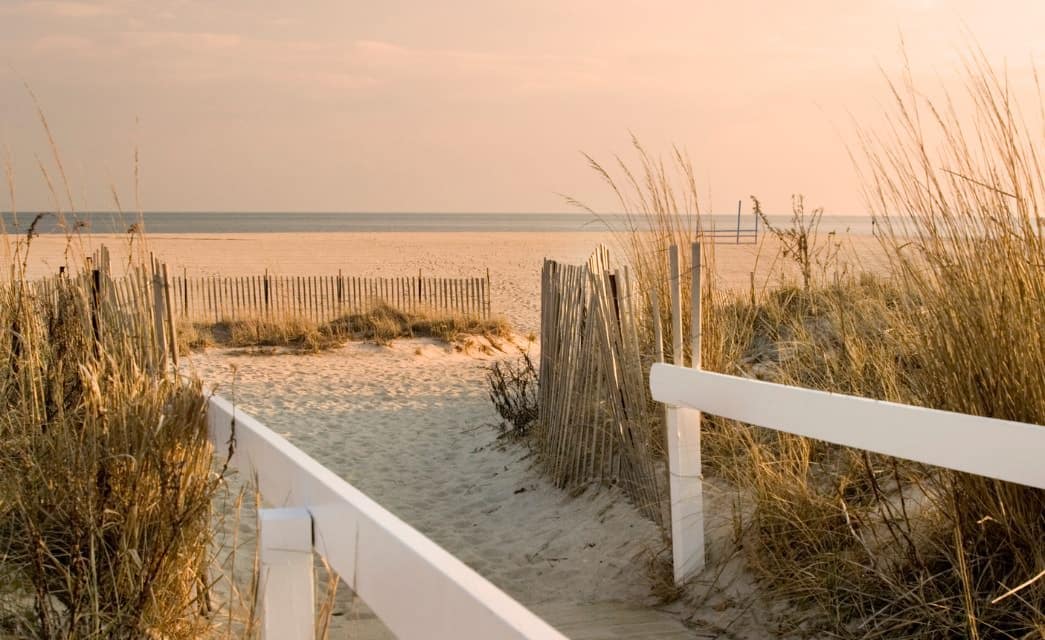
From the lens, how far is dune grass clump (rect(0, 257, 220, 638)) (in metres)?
2.29

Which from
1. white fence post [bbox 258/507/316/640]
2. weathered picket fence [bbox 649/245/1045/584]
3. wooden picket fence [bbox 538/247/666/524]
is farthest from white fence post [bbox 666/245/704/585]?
white fence post [bbox 258/507/316/640]

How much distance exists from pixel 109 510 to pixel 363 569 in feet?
3.55

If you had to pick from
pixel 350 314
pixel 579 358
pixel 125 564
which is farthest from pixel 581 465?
pixel 350 314

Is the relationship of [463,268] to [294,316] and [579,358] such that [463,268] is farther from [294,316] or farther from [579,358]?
[579,358]

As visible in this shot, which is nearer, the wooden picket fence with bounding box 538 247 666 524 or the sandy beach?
the sandy beach

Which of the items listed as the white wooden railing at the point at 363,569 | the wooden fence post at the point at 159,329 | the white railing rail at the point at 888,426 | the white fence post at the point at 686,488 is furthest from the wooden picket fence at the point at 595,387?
the white wooden railing at the point at 363,569

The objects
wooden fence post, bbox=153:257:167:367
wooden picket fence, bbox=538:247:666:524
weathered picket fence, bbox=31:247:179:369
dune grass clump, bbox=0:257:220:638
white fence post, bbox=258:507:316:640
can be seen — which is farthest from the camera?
wooden picket fence, bbox=538:247:666:524

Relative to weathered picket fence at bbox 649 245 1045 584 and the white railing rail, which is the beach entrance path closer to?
weathered picket fence at bbox 649 245 1045 584

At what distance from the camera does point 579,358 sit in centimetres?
521

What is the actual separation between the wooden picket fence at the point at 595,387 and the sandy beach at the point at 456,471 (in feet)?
0.56

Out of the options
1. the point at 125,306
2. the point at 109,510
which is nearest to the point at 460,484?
the point at 125,306

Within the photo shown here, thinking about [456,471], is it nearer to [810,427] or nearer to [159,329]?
[159,329]

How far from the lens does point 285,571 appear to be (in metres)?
1.66

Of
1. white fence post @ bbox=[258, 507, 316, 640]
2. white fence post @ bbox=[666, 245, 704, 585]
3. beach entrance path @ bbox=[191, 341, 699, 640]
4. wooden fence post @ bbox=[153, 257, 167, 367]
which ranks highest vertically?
wooden fence post @ bbox=[153, 257, 167, 367]
